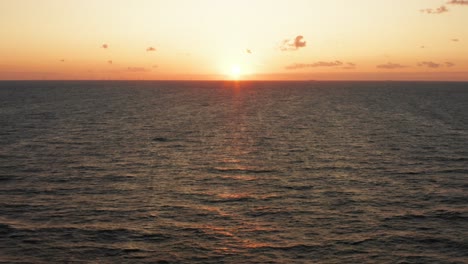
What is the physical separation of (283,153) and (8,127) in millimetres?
59891

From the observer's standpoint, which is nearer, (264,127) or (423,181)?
(423,181)

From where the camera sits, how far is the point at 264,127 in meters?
104

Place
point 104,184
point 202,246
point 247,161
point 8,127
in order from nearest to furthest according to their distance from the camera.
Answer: point 202,246
point 104,184
point 247,161
point 8,127

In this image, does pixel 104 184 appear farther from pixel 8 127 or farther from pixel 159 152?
pixel 8 127

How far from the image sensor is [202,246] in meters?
33.8

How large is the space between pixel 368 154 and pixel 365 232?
33.2 metres

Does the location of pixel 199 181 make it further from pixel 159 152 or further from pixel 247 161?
pixel 159 152

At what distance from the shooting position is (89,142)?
Result: 77.3 m

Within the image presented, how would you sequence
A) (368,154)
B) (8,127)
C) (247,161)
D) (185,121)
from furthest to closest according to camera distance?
(185,121), (8,127), (368,154), (247,161)

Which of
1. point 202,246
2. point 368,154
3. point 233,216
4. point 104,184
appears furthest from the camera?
point 368,154

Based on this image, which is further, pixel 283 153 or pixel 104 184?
pixel 283 153

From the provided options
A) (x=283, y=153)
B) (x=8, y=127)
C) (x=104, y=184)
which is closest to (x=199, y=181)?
(x=104, y=184)

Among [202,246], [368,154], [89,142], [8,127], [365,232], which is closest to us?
[202,246]

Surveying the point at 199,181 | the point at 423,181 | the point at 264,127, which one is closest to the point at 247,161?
the point at 199,181
